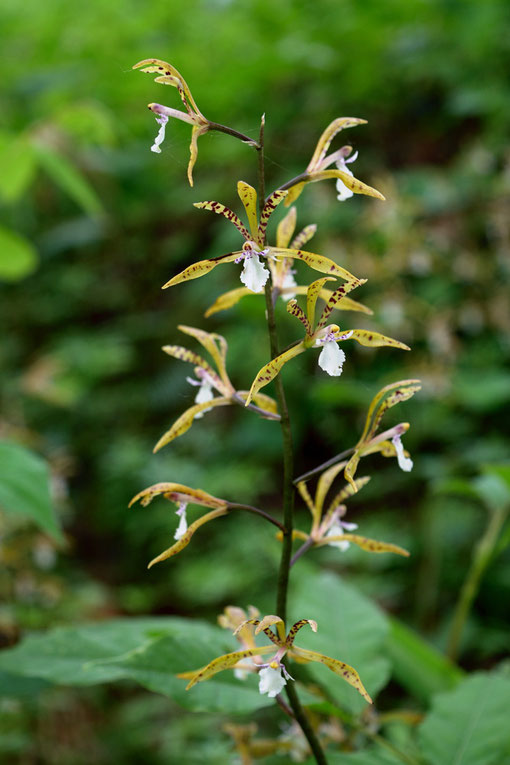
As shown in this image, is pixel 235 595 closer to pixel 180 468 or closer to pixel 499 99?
pixel 180 468

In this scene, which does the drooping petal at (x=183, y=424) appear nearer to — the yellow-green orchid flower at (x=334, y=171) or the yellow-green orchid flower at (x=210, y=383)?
the yellow-green orchid flower at (x=210, y=383)

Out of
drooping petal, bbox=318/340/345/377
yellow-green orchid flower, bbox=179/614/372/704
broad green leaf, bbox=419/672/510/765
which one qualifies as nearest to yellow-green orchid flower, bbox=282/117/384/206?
drooping petal, bbox=318/340/345/377


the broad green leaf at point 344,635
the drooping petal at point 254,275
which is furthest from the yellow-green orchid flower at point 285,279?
the broad green leaf at point 344,635

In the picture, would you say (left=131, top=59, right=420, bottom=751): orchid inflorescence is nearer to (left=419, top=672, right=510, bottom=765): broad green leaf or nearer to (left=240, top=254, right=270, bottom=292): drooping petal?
(left=240, top=254, right=270, bottom=292): drooping petal

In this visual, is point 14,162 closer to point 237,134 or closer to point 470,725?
point 237,134

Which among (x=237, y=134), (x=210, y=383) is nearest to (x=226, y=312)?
(x=210, y=383)

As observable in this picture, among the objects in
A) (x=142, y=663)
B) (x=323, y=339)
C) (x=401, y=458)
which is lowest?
(x=142, y=663)
